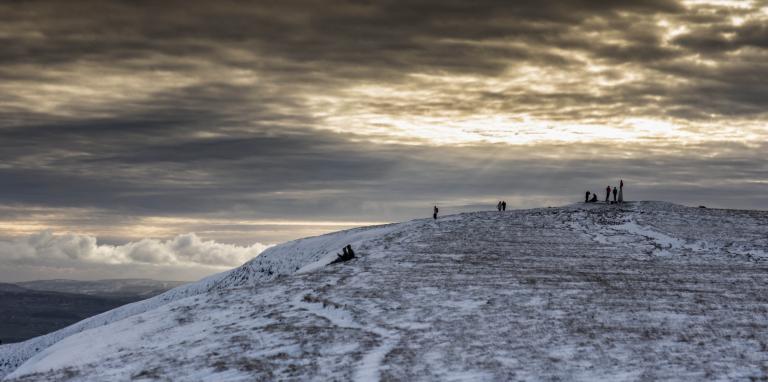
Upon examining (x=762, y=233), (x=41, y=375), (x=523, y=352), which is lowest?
(x=41, y=375)

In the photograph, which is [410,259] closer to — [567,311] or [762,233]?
[567,311]

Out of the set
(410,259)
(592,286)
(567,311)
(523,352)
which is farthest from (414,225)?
(523,352)

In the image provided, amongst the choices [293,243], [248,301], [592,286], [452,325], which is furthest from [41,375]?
[293,243]

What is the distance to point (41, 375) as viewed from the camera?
68.5 feet

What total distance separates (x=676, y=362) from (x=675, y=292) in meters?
10.1

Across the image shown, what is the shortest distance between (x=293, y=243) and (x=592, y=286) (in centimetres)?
3518

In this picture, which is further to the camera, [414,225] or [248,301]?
[414,225]

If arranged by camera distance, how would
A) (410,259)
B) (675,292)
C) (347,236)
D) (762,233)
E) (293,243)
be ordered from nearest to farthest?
1. (675,292)
2. (410,259)
3. (762,233)
4. (347,236)
5. (293,243)

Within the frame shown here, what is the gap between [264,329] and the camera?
74.3 feet

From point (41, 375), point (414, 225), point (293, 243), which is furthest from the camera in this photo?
point (293, 243)

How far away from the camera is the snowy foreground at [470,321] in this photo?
719 inches

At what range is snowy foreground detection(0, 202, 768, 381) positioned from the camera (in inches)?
719

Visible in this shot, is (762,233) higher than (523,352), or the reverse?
(762,233)

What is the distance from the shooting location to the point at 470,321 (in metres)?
22.6
